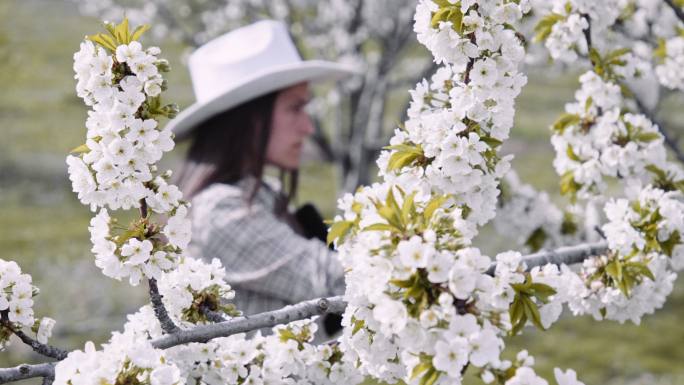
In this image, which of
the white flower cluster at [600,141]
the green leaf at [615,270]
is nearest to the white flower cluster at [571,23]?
the white flower cluster at [600,141]

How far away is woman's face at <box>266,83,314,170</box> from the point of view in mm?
3494

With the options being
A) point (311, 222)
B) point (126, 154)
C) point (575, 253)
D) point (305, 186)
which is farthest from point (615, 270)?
point (305, 186)

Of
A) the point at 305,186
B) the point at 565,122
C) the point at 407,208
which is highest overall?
the point at 407,208

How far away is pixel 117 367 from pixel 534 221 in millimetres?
2238

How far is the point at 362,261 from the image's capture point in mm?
1404

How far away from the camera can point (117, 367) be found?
4.83 feet

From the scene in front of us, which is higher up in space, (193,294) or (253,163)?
(193,294)

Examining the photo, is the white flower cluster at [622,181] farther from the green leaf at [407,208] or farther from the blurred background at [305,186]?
the blurred background at [305,186]

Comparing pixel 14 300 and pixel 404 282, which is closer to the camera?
pixel 404 282

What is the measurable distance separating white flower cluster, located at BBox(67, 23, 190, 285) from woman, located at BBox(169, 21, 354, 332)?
1.39 metres

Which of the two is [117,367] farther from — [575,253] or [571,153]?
[571,153]

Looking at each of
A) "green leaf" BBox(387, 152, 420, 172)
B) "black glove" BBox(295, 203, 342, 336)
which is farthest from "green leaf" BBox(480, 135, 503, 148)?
"black glove" BBox(295, 203, 342, 336)

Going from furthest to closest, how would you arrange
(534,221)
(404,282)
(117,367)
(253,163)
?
(253,163), (534,221), (117,367), (404,282)

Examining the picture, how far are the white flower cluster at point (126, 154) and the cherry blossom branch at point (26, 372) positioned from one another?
243 millimetres
